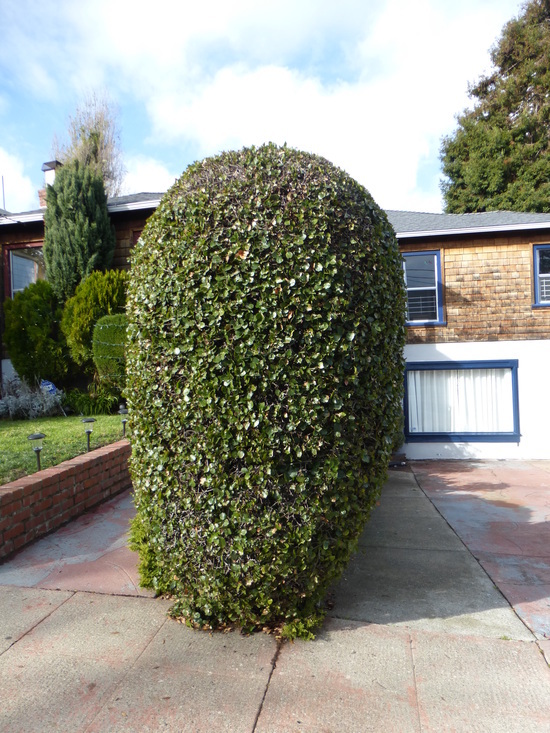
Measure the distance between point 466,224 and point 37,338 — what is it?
32.7 feet

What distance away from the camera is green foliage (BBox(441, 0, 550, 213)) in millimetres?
21281

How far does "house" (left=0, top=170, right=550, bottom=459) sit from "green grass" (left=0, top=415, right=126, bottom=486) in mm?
4555

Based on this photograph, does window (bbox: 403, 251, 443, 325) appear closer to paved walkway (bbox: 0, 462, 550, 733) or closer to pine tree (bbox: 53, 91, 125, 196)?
paved walkway (bbox: 0, 462, 550, 733)

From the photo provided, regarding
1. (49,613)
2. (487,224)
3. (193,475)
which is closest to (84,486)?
(49,613)

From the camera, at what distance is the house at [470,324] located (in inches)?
444

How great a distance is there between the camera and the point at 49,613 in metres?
3.12

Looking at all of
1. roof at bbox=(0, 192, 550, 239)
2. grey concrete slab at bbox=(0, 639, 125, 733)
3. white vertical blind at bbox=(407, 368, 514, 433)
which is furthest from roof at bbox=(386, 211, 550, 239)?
grey concrete slab at bbox=(0, 639, 125, 733)

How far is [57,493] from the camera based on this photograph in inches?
184

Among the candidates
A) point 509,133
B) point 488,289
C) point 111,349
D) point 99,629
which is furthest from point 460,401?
point 509,133

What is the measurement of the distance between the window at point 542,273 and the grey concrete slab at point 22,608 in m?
11.5

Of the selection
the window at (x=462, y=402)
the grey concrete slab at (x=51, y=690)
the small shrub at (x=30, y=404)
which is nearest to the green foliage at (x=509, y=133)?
the window at (x=462, y=402)

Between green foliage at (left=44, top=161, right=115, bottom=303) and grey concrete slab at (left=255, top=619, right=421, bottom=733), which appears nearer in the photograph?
grey concrete slab at (left=255, top=619, right=421, bottom=733)

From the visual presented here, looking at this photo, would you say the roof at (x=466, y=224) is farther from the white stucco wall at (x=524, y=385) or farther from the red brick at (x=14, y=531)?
the red brick at (x=14, y=531)

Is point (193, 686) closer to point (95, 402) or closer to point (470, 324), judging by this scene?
point (95, 402)
